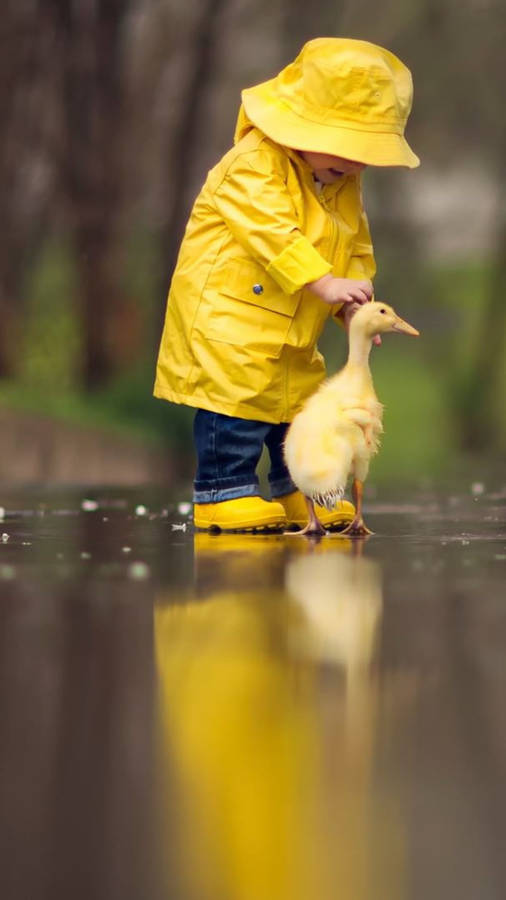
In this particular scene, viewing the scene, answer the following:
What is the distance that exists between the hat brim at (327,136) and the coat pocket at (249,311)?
0.48 meters

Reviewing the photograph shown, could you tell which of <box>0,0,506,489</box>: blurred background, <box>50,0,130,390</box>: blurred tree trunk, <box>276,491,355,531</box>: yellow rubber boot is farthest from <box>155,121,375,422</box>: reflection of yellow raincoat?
<box>50,0,130,390</box>: blurred tree trunk

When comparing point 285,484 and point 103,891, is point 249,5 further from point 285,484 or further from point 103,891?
point 103,891

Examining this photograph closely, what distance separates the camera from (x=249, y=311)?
5773 mm

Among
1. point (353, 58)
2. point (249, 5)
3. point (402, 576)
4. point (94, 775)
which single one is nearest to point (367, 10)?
point (249, 5)

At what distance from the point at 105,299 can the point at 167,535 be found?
6348 millimetres

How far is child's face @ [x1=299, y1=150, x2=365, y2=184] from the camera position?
5.75 meters

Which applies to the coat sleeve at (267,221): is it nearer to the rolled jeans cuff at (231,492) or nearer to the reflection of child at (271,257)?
the reflection of child at (271,257)

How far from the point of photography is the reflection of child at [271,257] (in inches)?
221

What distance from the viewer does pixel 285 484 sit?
240 inches

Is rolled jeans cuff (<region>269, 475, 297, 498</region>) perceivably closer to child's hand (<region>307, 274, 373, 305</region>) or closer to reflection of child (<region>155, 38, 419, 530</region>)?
reflection of child (<region>155, 38, 419, 530</region>)

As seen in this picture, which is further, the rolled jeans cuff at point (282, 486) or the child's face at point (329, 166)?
the rolled jeans cuff at point (282, 486)

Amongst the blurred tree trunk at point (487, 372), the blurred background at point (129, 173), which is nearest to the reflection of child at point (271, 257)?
the blurred background at point (129, 173)

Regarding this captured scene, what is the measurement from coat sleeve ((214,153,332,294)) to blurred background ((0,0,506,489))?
4.53m

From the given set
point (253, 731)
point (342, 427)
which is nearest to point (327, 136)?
point (342, 427)
